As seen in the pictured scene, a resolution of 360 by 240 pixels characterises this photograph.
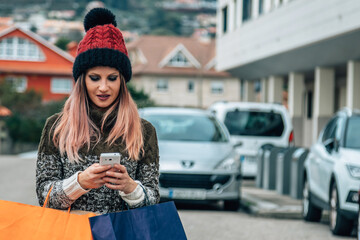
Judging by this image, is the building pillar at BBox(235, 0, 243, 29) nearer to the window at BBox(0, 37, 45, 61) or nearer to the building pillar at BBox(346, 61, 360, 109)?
the building pillar at BBox(346, 61, 360, 109)

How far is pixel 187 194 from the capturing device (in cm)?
1230

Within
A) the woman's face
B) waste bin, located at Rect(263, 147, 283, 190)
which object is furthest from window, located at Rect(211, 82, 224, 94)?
the woman's face

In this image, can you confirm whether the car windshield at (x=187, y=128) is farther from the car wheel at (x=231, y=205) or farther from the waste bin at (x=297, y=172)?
the waste bin at (x=297, y=172)

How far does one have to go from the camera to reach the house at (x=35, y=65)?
2510 inches

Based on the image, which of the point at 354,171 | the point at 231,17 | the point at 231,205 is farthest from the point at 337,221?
the point at 231,17

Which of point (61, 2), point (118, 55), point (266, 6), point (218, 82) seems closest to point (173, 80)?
point (218, 82)

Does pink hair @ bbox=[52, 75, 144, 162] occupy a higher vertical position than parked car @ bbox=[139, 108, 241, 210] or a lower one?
higher

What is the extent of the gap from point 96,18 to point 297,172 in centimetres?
1177

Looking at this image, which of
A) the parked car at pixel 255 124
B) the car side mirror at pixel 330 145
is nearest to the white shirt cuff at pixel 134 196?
the car side mirror at pixel 330 145

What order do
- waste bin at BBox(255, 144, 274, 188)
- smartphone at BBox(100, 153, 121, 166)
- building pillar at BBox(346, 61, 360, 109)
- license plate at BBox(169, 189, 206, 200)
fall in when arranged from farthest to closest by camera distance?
building pillar at BBox(346, 61, 360, 109) < waste bin at BBox(255, 144, 274, 188) < license plate at BBox(169, 189, 206, 200) < smartphone at BBox(100, 153, 121, 166)

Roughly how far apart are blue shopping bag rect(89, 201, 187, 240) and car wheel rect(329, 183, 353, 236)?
6945 millimetres

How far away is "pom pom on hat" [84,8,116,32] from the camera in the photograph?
3.69m

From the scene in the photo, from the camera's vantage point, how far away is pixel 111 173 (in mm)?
3141

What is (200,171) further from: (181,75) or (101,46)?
(181,75)
